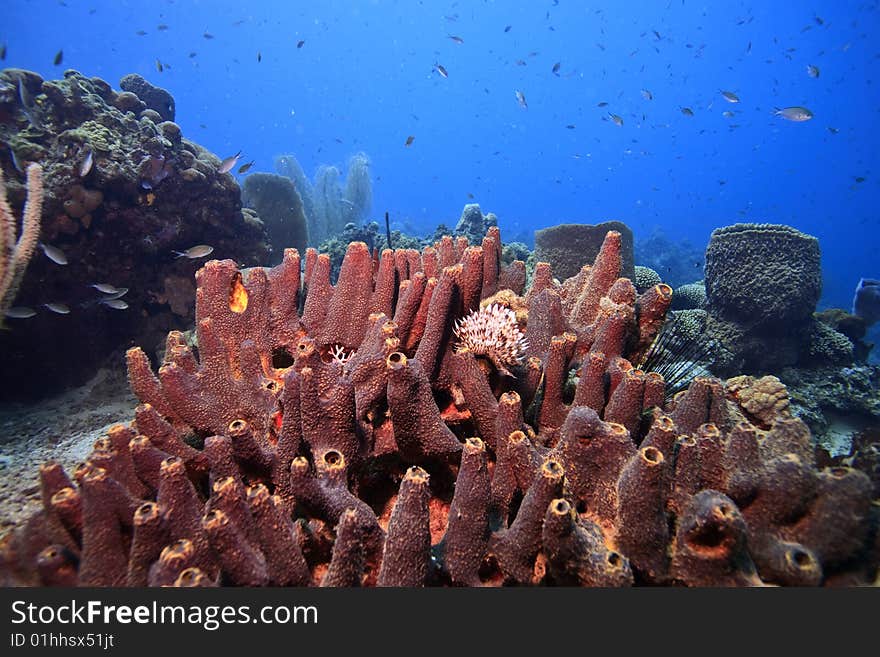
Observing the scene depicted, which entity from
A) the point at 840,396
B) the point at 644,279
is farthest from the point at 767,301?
the point at 644,279

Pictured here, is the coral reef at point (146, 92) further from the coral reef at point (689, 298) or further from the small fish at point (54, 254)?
the coral reef at point (689, 298)

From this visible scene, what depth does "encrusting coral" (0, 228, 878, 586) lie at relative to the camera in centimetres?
143

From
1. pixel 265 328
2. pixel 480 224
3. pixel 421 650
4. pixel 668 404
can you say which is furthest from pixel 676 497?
pixel 480 224

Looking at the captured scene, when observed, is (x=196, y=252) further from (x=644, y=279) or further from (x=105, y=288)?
(x=644, y=279)

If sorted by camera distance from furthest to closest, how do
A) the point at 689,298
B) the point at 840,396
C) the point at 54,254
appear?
1. the point at 689,298
2. the point at 840,396
3. the point at 54,254

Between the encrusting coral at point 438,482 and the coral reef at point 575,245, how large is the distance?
662 cm

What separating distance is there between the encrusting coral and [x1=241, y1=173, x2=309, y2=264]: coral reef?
12.1m

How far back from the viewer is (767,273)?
24.6 feet

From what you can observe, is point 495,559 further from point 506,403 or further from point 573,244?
point 573,244

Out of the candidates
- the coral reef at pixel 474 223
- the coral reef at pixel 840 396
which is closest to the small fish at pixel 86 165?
the coral reef at pixel 474 223

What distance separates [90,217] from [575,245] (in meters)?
8.97

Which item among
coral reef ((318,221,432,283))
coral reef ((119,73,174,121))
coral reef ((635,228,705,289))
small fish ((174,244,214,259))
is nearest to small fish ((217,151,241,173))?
small fish ((174,244,214,259))

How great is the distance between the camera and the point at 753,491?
163cm

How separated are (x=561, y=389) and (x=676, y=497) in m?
0.82
